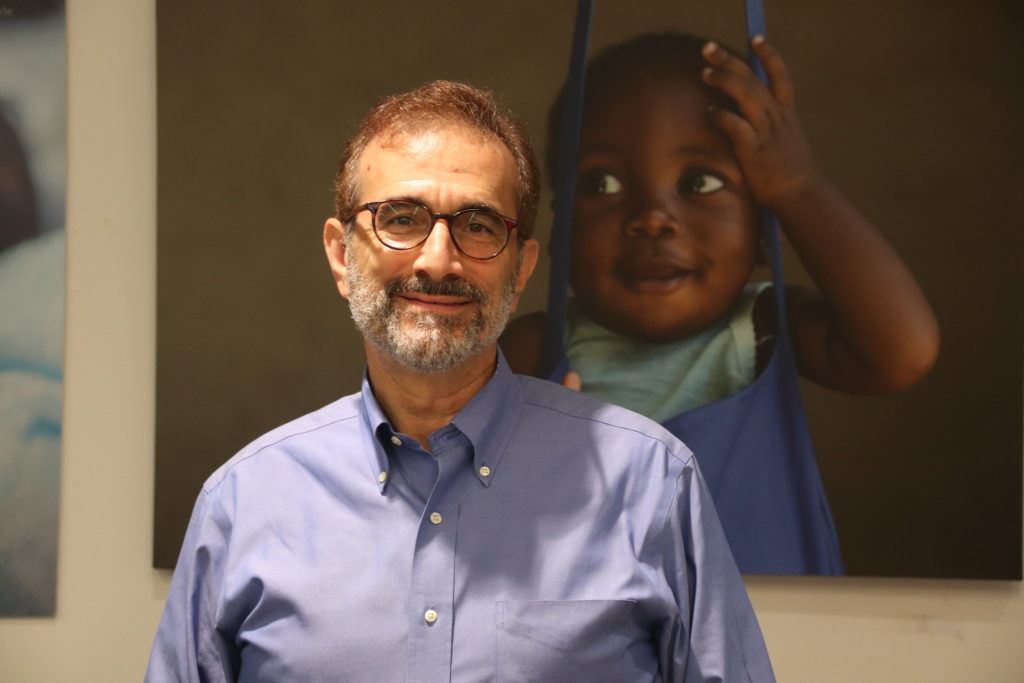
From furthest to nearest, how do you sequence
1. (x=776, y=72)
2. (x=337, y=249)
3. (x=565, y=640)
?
(x=776, y=72)
(x=337, y=249)
(x=565, y=640)

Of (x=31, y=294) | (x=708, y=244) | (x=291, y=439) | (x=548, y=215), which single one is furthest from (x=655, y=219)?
(x=31, y=294)

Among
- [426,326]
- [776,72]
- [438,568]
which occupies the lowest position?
[438,568]

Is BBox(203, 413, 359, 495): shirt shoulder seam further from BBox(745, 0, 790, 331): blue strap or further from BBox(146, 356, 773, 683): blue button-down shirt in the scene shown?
BBox(745, 0, 790, 331): blue strap

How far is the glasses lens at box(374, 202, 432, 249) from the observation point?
120cm

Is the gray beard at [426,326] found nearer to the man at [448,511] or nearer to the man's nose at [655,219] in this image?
the man at [448,511]

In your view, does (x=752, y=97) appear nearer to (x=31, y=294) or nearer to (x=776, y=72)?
(x=776, y=72)

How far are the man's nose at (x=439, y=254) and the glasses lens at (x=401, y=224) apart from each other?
18mm

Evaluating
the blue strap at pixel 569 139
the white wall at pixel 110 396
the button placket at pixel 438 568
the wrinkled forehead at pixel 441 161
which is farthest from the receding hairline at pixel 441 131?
the white wall at pixel 110 396

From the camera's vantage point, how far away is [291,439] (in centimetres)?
129

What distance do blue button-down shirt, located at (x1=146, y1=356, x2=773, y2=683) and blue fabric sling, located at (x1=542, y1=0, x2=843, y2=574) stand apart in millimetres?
702

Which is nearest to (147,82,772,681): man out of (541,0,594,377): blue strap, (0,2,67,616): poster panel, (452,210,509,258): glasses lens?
(452,210,509,258): glasses lens

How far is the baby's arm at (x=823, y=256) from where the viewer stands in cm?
188

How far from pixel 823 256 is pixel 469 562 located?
44.5 inches

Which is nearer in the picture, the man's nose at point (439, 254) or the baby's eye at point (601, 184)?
the man's nose at point (439, 254)
